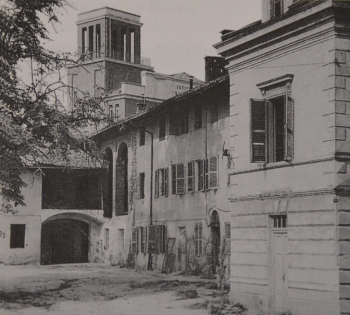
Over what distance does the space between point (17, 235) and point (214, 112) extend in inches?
600

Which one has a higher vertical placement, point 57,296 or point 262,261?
point 262,261

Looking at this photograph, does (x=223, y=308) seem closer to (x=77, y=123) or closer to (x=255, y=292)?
(x=255, y=292)

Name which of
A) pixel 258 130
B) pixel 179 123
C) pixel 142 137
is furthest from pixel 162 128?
pixel 258 130

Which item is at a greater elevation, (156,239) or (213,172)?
(213,172)

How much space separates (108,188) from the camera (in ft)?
117

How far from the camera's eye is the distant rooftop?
44228mm

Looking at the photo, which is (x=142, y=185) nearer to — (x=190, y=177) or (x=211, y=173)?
(x=190, y=177)

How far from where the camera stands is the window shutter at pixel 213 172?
23.0 m

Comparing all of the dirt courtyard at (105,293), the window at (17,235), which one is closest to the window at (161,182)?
the dirt courtyard at (105,293)

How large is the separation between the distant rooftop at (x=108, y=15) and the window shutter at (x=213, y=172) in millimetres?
23914

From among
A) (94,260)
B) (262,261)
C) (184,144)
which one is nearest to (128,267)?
(94,260)

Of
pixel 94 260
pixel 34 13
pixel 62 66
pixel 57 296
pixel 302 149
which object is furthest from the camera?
pixel 94 260

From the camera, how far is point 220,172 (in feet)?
74.8

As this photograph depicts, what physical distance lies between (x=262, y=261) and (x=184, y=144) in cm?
1122
